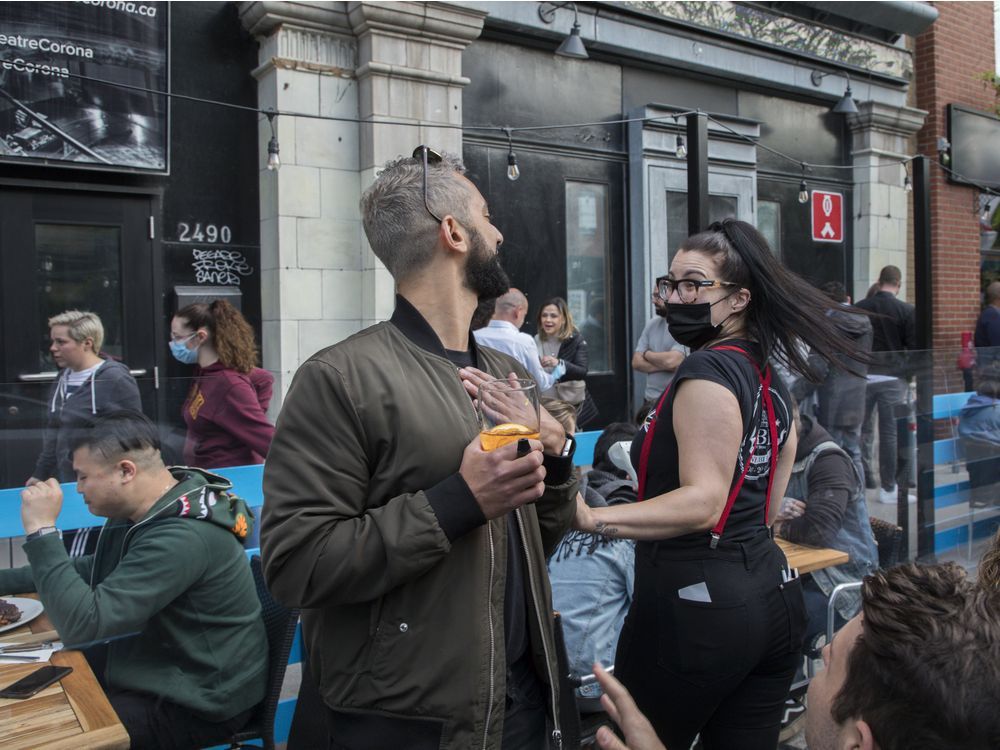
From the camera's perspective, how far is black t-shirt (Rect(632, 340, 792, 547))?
7.72 feet

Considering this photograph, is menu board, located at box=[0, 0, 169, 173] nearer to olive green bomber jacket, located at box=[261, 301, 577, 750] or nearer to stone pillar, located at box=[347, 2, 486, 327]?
stone pillar, located at box=[347, 2, 486, 327]

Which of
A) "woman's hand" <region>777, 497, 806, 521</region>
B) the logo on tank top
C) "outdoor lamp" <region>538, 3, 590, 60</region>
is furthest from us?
"outdoor lamp" <region>538, 3, 590, 60</region>

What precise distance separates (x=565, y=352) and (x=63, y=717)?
18.5ft

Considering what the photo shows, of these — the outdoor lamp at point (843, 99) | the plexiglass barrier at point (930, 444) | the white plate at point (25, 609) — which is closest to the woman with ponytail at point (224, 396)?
the plexiglass barrier at point (930, 444)

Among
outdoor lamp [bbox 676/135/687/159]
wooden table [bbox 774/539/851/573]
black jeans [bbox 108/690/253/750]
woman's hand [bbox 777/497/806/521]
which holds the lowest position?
black jeans [bbox 108/690/253/750]

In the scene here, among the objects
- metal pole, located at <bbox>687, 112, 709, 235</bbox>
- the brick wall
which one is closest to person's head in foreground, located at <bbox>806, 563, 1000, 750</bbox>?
metal pole, located at <bbox>687, 112, 709, 235</bbox>

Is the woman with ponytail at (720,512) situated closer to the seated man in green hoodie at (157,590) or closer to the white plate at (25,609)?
the seated man in green hoodie at (157,590)

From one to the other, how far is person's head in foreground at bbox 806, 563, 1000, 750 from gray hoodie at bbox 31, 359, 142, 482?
3.22 m

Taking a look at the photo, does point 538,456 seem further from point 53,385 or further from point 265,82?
point 265,82

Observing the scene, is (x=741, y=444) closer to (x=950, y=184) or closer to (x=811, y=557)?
(x=811, y=557)

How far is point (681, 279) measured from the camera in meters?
2.61

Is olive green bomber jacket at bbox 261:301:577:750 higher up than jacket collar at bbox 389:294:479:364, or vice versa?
jacket collar at bbox 389:294:479:364

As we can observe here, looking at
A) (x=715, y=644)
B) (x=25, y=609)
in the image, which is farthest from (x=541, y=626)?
(x=25, y=609)

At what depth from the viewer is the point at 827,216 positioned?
35.8 ft
